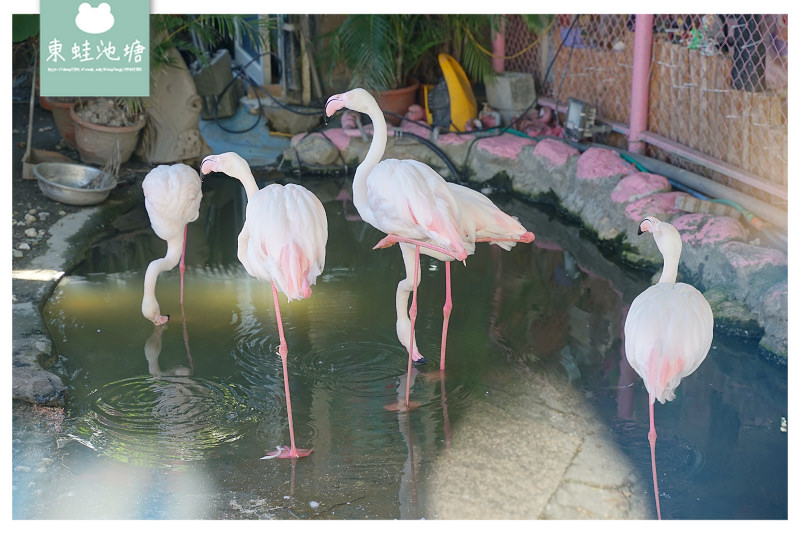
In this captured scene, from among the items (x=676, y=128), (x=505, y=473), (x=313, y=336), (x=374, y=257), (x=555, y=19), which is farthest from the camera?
(x=555, y=19)

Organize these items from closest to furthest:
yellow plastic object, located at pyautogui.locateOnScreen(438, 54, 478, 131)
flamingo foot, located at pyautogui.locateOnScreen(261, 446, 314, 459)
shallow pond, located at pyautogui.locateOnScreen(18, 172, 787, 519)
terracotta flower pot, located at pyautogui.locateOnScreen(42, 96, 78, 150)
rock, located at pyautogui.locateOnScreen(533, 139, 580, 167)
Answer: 1. shallow pond, located at pyautogui.locateOnScreen(18, 172, 787, 519)
2. flamingo foot, located at pyautogui.locateOnScreen(261, 446, 314, 459)
3. rock, located at pyautogui.locateOnScreen(533, 139, 580, 167)
4. terracotta flower pot, located at pyautogui.locateOnScreen(42, 96, 78, 150)
5. yellow plastic object, located at pyautogui.locateOnScreen(438, 54, 478, 131)

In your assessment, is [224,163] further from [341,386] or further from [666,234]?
[666,234]


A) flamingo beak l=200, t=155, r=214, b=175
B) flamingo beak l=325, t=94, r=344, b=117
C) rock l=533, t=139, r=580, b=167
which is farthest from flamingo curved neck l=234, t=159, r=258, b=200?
rock l=533, t=139, r=580, b=167

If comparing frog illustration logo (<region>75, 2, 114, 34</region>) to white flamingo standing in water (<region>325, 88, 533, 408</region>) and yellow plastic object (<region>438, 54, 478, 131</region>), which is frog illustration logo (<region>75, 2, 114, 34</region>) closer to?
white flamingo standing in water (<region>325, 88, 533, 408</region>)

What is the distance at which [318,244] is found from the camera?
3.95 m

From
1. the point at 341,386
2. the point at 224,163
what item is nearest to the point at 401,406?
the point at 341,386

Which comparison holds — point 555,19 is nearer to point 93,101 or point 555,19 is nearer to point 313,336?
point 93,101

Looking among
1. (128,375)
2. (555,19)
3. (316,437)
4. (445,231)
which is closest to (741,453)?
(445,231)

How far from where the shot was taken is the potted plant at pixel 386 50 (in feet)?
28.8

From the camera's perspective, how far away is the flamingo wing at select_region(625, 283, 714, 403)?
11.1ft

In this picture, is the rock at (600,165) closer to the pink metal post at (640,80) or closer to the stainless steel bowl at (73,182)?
the pink metal post at (640,80)

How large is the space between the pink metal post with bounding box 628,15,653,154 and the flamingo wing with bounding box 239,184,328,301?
4.47 metres

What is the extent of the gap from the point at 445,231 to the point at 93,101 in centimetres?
515

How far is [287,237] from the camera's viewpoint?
386 cm
